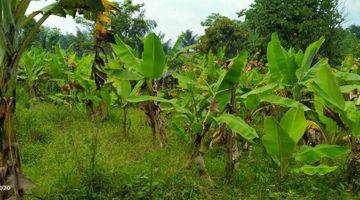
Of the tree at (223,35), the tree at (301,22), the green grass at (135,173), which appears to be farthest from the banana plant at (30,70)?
the tree at (223,35)

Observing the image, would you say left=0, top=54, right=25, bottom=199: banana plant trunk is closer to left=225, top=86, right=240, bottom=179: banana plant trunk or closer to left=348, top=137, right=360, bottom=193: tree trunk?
left=225, top=86, right=240, bottom=179: banana plant trunk

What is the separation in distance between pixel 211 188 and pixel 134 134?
2.36 m

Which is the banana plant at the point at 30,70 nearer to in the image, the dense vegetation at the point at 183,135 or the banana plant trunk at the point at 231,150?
the dense vegetation at the point at 183,135

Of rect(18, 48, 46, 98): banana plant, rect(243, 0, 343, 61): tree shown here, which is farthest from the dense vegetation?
rect(243, 0, 343, 61): tree

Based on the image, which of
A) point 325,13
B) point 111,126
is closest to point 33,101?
point 111,126

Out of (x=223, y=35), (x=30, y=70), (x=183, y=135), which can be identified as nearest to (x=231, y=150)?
(x=183, y=135)

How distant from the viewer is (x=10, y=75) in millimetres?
3318

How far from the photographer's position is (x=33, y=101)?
877 centimetres

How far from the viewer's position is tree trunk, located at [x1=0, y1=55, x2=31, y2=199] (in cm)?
318

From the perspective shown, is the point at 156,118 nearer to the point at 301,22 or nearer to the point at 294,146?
the point at 294,146

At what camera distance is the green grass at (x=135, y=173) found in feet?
12.7

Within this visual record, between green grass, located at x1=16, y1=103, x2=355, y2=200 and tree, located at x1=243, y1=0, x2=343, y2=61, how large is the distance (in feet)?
34.9

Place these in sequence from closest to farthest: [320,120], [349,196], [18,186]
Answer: [18,186], [349,196], [320,120]

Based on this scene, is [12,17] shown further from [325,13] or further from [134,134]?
[325,13]
